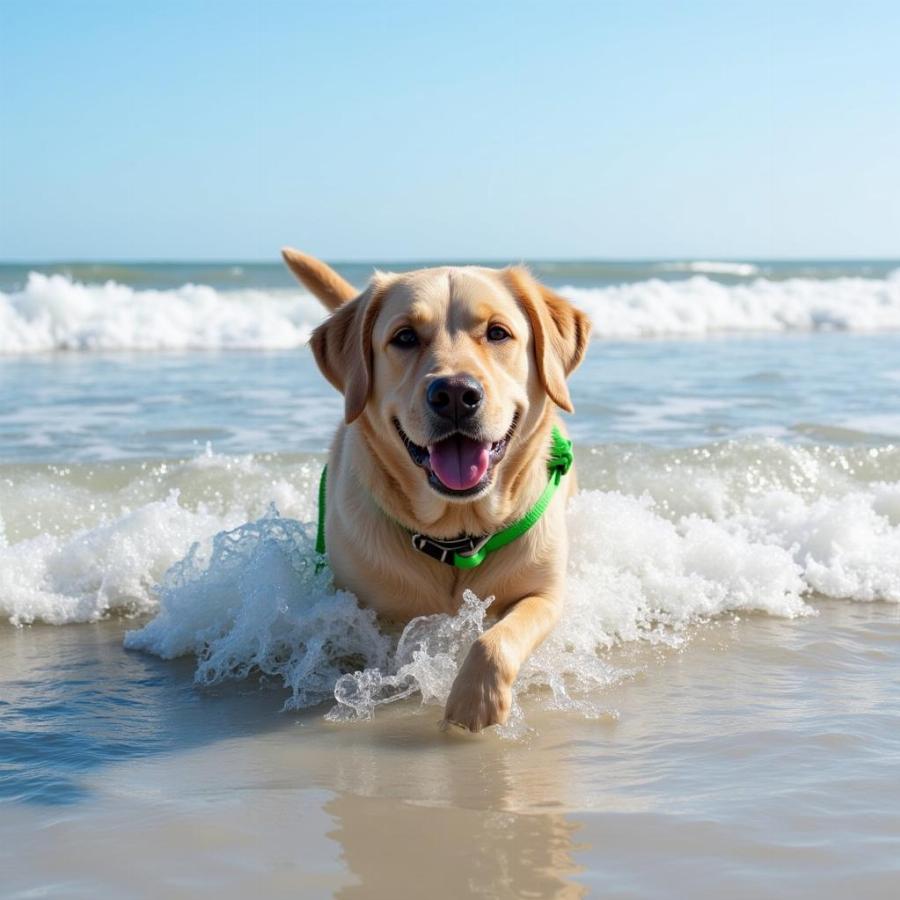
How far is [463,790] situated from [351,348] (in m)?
1.76

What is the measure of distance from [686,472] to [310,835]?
4.56 m

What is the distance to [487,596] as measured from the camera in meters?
4.25

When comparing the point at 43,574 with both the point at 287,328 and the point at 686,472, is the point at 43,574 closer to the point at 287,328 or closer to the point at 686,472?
the point at 686,472

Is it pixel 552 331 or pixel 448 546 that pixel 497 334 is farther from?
pixel 448 546

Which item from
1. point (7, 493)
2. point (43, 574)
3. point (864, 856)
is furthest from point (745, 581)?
point (7, 493)

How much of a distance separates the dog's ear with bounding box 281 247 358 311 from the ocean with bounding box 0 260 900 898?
1030mm

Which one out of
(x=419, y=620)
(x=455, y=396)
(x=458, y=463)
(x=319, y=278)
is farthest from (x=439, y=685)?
(x=319, y=278)

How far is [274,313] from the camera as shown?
2275 cm

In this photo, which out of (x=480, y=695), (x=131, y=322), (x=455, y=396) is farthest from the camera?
(x=131, y=322)

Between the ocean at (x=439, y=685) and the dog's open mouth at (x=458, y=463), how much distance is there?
510 millimetres

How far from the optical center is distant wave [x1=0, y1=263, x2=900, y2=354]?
19203mm

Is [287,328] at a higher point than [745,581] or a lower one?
higher

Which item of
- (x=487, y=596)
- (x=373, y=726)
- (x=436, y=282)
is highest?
(x=436, y=282)

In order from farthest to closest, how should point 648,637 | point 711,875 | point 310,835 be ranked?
point 648,637
point 310,835
point 711,875
